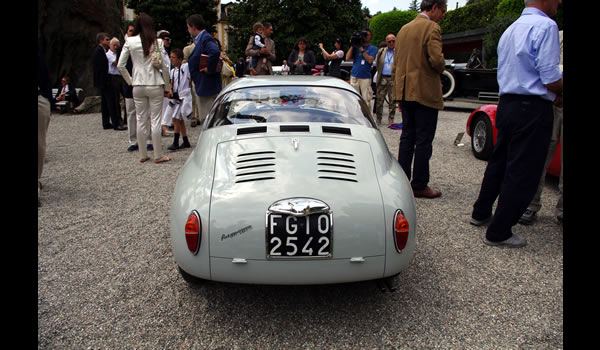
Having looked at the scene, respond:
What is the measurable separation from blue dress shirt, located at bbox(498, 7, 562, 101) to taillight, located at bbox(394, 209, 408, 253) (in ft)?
5.67

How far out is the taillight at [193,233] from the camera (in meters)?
2.14

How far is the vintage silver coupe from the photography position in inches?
82.8

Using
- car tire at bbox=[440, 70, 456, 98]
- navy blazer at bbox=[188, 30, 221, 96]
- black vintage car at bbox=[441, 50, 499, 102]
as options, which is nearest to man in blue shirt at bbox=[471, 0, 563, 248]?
navy blazer at bbox=[188, 30, 221, 96]

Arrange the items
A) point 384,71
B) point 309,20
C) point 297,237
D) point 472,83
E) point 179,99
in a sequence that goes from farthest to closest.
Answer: point 309,20 < point 472,83 < point 384,71 < point 179,99 < point 297,237

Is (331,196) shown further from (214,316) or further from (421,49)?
(421,49)

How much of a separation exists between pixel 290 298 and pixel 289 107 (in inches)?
56.4

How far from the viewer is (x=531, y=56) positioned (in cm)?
309

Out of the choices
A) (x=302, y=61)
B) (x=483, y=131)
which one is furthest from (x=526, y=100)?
(x=302, y=61)

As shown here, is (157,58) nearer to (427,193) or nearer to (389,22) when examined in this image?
(427,193)

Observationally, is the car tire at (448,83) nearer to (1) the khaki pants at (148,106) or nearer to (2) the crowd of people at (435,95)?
(2) the crowd of people at (435,95)
